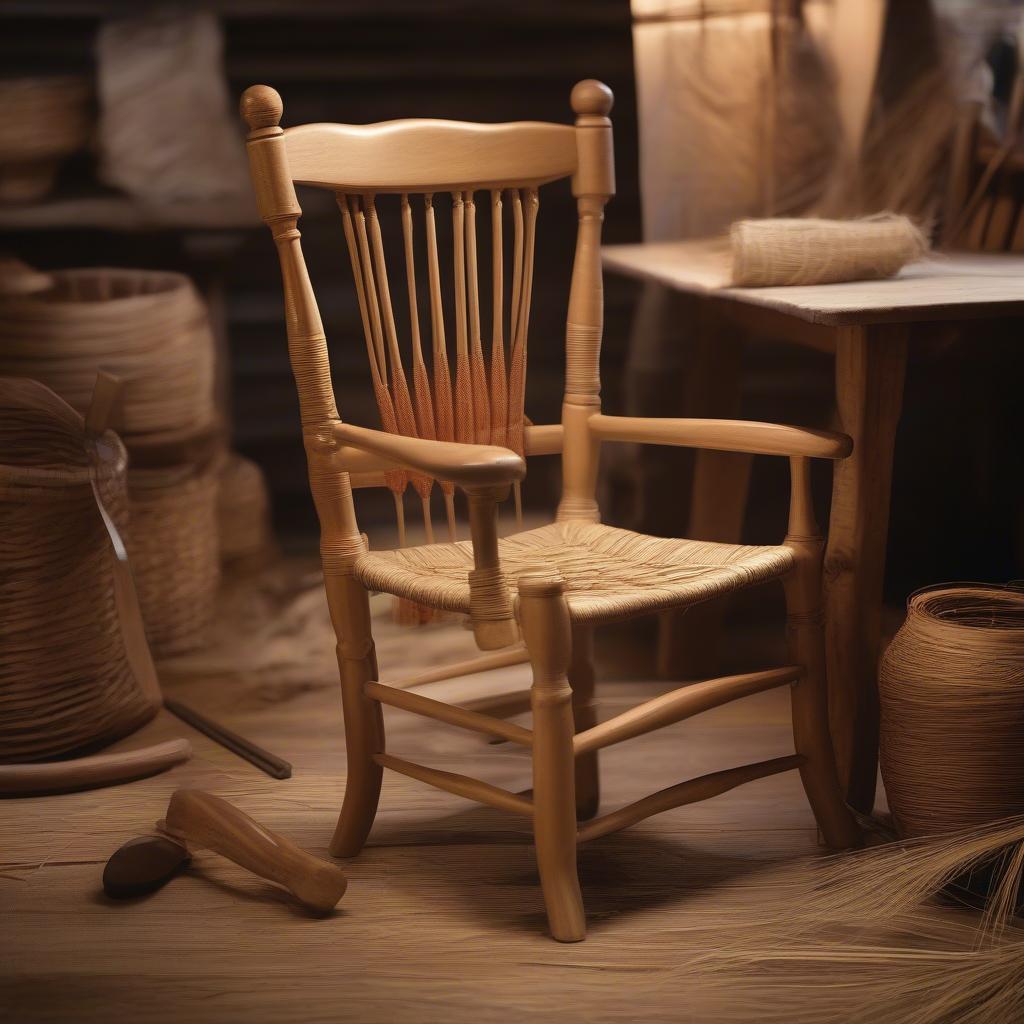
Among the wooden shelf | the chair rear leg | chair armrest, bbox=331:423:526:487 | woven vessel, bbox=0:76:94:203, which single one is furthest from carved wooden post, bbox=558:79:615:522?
woven vessel, bbox=0:76:94:203

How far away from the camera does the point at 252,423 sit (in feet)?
11.8

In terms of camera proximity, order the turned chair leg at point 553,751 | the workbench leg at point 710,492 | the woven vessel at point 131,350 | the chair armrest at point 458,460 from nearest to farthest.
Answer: the chair armrest at point 458,460
the turned chair leg at point 553,751
the workbench leg at point 710,492
the woven vessel at point 131,350

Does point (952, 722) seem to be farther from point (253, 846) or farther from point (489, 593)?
point (253, 846)

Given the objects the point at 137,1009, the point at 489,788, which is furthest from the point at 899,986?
the point at 137,1009

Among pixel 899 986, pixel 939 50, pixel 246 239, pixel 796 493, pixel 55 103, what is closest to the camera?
pixel 899 986

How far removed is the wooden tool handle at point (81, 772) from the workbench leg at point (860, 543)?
1.15 m

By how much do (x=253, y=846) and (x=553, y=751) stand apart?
49 cm

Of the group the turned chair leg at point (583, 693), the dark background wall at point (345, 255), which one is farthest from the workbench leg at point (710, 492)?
the turned chair leg at point (583, 693)

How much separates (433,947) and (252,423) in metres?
2.07

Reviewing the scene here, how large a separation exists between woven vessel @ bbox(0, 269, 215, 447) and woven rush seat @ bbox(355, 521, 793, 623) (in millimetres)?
1123

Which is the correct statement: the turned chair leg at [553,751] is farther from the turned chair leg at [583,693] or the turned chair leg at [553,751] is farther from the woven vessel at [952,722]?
the woven vessel at [952,722]

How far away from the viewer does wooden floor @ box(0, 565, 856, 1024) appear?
168 centimetres

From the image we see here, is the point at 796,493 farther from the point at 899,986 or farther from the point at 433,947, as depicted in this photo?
the point at 433,947

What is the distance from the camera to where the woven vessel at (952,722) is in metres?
1.81
